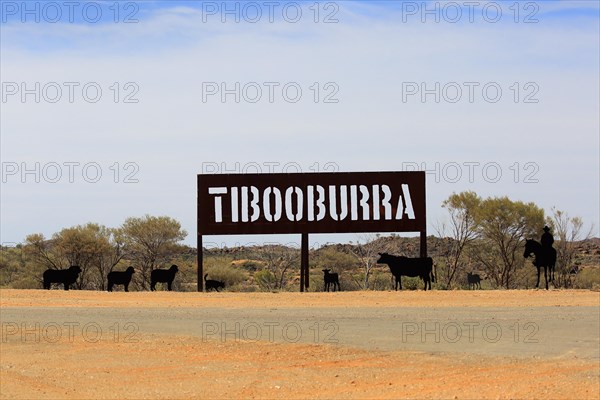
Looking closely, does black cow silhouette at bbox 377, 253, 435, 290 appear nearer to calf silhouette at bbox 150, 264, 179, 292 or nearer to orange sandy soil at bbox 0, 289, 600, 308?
orange sandy soil at bbox 0, 289, 600, 308

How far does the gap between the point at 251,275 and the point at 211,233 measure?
25828 mm

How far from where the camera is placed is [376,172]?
115ft

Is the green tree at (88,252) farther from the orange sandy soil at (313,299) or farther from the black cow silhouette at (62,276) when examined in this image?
the orange sandy soil at (313,299)

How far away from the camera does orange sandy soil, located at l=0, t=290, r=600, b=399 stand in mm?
14664

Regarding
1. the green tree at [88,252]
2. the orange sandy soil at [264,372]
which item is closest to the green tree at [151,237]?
the green tree at [88,252]

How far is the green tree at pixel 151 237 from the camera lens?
50062mm

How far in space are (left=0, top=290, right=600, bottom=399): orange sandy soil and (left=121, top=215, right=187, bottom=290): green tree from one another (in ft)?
97.7

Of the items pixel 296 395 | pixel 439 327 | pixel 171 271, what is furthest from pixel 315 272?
pixel 296 395

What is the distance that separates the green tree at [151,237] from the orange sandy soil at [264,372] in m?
29.8

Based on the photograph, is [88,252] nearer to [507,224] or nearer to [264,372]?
[507,224]

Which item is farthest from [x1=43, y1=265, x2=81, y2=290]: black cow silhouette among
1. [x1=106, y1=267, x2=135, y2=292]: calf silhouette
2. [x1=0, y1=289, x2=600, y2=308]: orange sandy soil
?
[x1=0, y1=289, x2=600, y2=308]: orange sandy soil

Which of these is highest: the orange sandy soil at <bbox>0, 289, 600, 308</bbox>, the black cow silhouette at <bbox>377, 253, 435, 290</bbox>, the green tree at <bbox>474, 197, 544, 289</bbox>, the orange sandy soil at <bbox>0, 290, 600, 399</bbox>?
the green tree at <bbox>474, 197, 544, 289</bbox>

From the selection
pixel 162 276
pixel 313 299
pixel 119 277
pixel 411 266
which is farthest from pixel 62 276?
pixel 411 266

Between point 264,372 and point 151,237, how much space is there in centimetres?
3464
